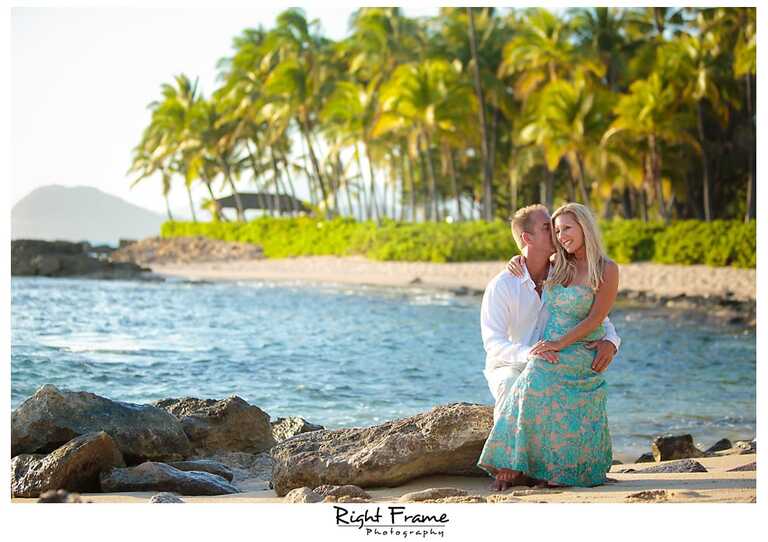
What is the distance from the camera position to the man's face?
4887mm

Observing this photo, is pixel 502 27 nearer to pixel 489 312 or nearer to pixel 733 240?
pixel 733 240

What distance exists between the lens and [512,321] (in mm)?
4945

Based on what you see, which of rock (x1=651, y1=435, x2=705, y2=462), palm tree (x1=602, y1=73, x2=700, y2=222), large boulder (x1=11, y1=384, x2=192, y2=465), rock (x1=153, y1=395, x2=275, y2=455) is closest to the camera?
large boulder (x1=11, y1=384, x2=192, y2=465)

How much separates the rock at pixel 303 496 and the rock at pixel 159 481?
78 centimetres

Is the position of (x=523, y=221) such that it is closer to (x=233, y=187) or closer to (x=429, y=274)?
(x=429, y=274)

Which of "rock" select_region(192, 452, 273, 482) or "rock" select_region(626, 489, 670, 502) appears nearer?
"rock" select_region(626, 489, 670, 502)

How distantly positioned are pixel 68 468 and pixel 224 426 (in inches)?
72.0

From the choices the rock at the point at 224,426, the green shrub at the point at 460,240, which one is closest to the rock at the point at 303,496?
the rock at the point at 224,426

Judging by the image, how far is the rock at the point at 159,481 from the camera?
18.2ft

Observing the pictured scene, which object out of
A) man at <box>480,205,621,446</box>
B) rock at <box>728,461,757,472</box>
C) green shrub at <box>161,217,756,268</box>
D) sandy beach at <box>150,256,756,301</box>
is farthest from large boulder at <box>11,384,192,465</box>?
green shrub at <box>161,217,756,268</box>

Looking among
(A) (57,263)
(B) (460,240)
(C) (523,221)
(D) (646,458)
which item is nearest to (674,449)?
(D) (646,458)

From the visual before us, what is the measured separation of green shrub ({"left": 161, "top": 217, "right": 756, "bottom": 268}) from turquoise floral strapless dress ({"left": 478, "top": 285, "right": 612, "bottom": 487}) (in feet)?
66.0

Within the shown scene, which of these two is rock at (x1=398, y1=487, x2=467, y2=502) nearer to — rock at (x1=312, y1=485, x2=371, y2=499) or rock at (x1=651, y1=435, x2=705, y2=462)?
rock at (x1=312, y1=485, x2=371, y2=499)
